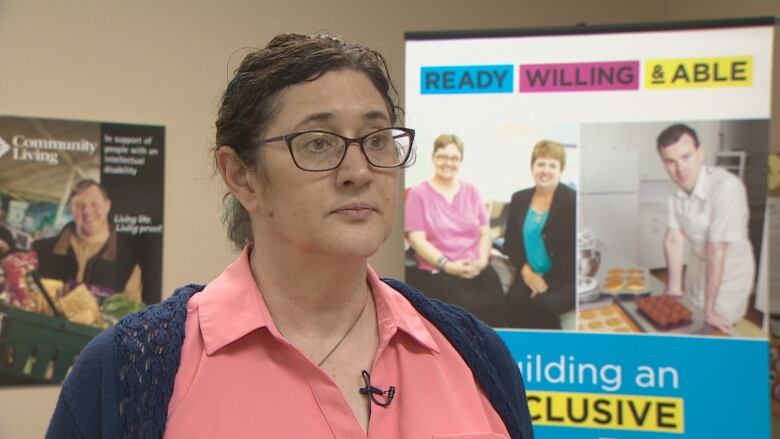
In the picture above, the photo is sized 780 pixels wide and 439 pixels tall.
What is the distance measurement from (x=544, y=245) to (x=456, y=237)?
30 centimetres

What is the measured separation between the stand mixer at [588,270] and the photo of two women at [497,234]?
3 centimetres

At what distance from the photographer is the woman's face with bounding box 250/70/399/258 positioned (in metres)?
1.18

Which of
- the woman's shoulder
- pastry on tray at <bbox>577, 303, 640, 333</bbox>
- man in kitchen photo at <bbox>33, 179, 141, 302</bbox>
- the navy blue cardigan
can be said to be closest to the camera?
the navy blue cardigan

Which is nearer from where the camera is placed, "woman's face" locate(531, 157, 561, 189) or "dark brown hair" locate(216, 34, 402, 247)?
"dark brown hair" locate(216, 34, 402, 247)

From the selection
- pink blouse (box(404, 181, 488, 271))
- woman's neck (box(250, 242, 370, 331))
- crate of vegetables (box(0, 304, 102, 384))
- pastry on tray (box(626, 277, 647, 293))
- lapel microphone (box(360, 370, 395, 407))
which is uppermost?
pink blouse (box(404, 181, 488, 271))

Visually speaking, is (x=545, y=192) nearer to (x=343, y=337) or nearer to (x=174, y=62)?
(x=174, y=62)

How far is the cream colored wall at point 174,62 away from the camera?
2.85 meters

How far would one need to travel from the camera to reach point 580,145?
287 centimetres

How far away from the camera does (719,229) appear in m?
2.75

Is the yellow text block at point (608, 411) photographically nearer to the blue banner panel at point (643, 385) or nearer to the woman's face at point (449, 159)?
the blue banner panel at point (643, 385)

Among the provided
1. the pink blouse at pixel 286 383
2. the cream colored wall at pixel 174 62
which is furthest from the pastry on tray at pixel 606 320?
the pink blouse at pixel 286 383

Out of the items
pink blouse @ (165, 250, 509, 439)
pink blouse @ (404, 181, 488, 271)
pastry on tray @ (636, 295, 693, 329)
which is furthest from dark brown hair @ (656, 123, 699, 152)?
pink blouse @ (165, 250, 509, 439)

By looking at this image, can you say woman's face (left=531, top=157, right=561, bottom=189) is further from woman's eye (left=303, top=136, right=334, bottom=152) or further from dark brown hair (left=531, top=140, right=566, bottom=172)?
woman's eye (left=303, top=136, right=334, bottom=152)

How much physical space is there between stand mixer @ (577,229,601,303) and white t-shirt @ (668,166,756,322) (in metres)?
0.26
